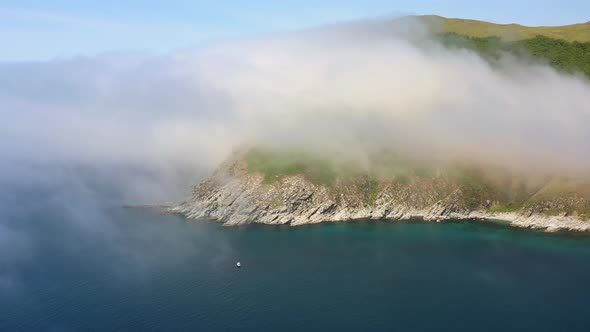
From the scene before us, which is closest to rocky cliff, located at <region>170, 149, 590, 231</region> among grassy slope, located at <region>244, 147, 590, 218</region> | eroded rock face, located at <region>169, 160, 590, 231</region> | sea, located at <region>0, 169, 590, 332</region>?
eroded rock face, located at <region>169, 160, 590, 231</region>

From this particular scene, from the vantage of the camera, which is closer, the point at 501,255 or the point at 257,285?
Answer: the point at 257,285

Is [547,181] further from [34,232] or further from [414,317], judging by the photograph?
[34,232]

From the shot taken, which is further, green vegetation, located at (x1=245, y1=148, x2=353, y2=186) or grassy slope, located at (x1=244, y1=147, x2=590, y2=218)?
green vegetation, located at (x1=245, y1=148, x2=353, y2=186)

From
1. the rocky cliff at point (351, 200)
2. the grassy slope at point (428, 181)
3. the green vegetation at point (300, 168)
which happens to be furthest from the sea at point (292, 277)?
the green vegetation at point (300, 168)

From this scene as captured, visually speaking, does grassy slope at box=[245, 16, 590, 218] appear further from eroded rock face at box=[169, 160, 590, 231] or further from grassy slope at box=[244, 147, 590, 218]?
eroded rock face at box=[169, 160, 590, 231]

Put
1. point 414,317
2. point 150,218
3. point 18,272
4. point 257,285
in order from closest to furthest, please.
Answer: point 414,317 → point 257,285 → point 18,272 → point 150,218

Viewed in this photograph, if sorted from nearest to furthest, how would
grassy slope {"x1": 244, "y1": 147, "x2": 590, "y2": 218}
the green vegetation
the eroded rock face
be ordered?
grassy slope {"x1": 244, "y1": 147, "x2": 590, "y2": 218} → the eroded rock face → the green vegetation

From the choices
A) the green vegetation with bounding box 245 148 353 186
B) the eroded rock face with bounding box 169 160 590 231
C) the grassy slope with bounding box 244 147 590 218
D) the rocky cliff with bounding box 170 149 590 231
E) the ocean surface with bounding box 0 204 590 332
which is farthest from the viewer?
the green vegetation with bounding box 245 148 353 186

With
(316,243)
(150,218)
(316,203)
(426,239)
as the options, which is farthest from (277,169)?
(426,239)
